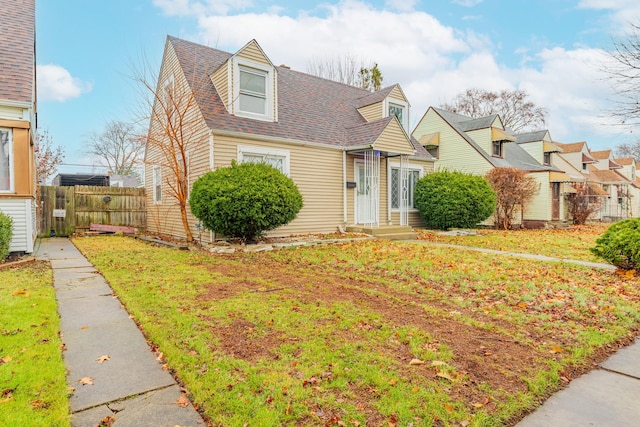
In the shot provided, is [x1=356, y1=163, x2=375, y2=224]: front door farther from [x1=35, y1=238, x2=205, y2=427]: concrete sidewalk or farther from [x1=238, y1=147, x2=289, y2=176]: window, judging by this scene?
[x1=35, y1=238, x2=205, y2=427]: concrete sidewalk

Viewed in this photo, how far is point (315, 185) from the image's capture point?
11.8 metres

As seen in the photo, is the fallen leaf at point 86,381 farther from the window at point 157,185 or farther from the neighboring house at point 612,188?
the neighboring house at point 612,188

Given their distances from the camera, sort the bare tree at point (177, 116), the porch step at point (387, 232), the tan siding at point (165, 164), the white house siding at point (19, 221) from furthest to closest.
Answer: the porch step at point (387, 232)
the tan siding at point (165, 164)
the bare tree at point (177, 116)
the white house siding at point (19, 221)

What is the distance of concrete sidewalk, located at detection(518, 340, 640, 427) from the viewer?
2223 millimetres

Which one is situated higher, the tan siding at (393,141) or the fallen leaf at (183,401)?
the tan siding at (393,141)

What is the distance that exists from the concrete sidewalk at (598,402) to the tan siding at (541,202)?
18.8m

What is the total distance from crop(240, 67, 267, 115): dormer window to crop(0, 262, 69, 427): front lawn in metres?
7.71

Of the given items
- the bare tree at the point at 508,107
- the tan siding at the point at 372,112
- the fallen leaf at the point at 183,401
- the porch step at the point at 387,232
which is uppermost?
the bare tree at the point at 508,107

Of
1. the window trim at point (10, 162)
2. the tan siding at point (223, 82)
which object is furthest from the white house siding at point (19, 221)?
the tan siding at point (223, 82)

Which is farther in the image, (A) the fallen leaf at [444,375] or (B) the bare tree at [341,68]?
(B) the bare tree at [341,68]

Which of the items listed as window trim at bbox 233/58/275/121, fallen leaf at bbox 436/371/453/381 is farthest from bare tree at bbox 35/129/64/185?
fallen leaf at bbox 436/371/453/381

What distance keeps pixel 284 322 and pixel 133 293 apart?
2436mm

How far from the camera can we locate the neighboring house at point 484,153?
63.9 feet

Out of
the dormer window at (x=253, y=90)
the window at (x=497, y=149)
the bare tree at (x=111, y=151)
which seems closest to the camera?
the dormer window at (x=253, y=90)
